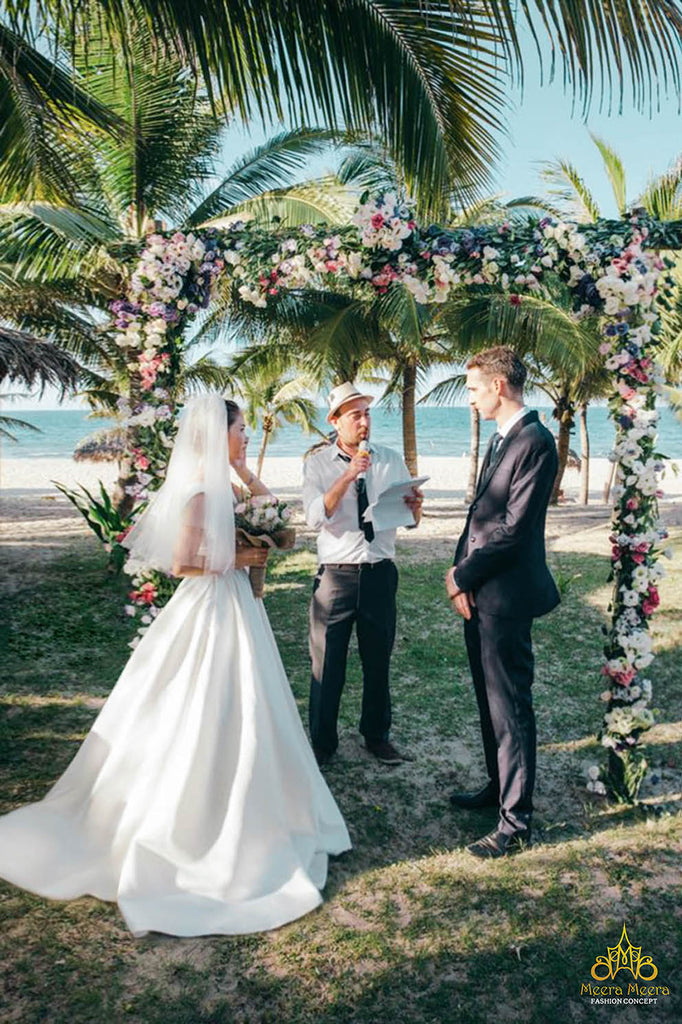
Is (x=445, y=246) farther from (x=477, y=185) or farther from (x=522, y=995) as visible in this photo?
(x=522, y=995)

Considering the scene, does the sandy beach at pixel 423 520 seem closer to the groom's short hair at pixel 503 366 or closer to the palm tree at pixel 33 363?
the groom's short hair at pixel 503 366

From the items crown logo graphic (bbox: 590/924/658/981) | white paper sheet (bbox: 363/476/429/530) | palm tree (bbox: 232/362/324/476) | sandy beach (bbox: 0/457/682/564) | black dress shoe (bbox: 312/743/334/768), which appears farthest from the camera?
palm tree (bbox: 232/362/324/476)

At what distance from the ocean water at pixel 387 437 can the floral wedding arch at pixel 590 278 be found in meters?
45.8

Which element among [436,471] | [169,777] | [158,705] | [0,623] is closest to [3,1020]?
[169,777]

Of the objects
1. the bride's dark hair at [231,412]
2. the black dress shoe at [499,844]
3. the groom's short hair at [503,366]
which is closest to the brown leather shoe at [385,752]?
the black dress shoe at [499,844]

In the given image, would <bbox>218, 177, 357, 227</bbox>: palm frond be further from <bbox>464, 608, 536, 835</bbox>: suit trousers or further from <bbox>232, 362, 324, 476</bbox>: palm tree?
<bbox>464, 608, 536, 835</bbox>: suit trousers

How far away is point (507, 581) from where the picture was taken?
13.9 ft

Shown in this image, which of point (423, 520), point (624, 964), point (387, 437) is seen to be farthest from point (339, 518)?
point (387, 437)

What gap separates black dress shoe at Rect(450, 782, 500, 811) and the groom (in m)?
0.48

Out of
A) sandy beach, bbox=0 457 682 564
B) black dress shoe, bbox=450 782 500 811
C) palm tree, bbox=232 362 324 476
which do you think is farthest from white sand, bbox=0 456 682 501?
black dress shoe, bbox=450 782 500 811

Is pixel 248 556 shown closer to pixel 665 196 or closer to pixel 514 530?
pixel 514 530

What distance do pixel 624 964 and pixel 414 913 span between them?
93 cm

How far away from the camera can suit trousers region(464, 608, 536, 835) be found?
4.26 metres

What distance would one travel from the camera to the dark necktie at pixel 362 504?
5227 millimetres
